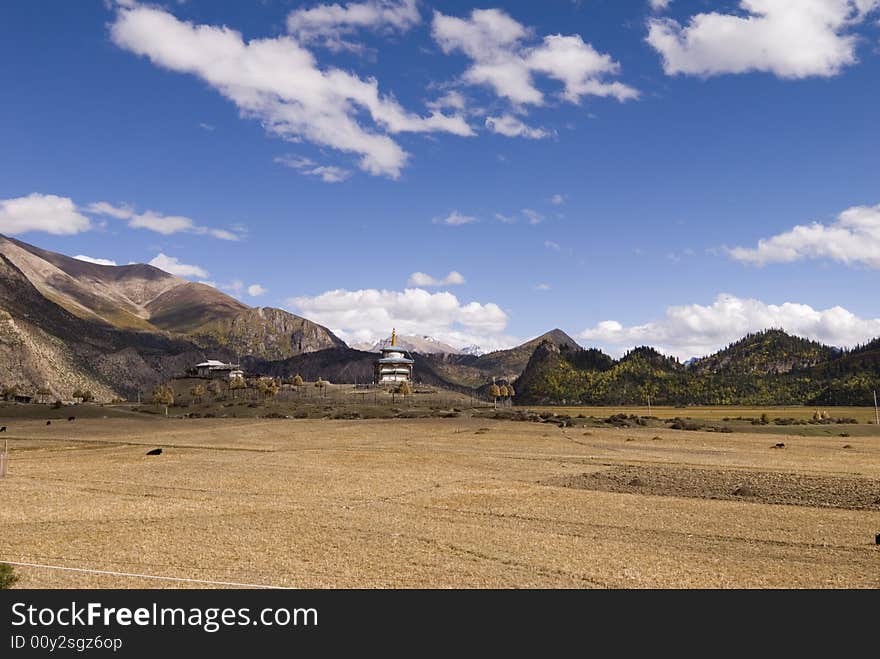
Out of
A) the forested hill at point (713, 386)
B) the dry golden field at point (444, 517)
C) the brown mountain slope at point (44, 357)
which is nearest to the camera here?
the dry golden field at point (444, 517)

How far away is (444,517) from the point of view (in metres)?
22.9

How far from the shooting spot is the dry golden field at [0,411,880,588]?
51.3ft

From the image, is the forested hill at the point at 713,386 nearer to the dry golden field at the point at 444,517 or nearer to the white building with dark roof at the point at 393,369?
the white building with dark roof at the point at 393,369

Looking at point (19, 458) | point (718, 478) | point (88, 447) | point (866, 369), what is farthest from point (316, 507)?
point (866, 369)

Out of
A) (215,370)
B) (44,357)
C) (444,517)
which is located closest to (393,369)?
(215,370)

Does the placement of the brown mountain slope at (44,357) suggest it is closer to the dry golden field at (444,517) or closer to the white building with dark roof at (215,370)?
the white building with dark roof at (215,370)

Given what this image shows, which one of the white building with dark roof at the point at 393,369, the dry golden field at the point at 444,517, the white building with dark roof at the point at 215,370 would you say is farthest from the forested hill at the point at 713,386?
the dry golden field at the point at 444,517

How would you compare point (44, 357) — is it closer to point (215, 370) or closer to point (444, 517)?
point (215, 370)

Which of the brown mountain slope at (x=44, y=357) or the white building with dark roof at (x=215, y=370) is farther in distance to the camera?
the white building with dark roof at (x=215, y=370)

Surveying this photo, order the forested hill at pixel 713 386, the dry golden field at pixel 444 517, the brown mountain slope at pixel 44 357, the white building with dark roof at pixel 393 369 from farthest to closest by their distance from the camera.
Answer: the white building with dark roof at pixel 393 369, the forested hill at pixel 713 386, the brown mountain slope at pixel 44 357, the dry golden field at pixel 444 517

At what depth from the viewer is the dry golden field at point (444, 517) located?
1564cm

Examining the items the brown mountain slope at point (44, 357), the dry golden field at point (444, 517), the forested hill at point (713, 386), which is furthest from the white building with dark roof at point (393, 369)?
the dry golden field at point (444, 517)

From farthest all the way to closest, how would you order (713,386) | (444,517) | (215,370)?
(215,370) → (713,386) → (444,517)

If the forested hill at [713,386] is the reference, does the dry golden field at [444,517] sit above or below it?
below
